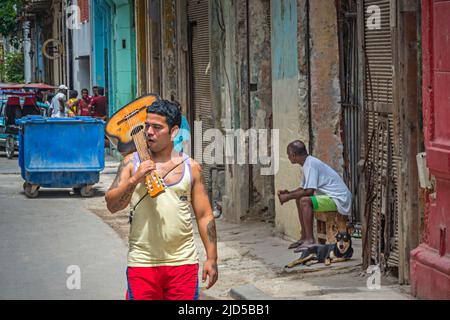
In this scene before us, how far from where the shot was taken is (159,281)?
6.50 metres

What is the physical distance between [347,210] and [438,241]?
233cm

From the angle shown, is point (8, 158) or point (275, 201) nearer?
point (275, 201)

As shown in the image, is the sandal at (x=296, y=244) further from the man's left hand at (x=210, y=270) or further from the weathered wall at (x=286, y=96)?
the man's left hand at (x=210, y=270)

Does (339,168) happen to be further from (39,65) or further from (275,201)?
(39,65)

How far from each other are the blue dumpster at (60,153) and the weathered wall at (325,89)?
666 cm

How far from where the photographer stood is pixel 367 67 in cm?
1101

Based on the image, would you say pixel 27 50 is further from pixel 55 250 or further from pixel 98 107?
pixel 55 250

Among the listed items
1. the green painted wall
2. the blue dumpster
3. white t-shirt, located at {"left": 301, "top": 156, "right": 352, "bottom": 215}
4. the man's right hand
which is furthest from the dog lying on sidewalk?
the green painted wall

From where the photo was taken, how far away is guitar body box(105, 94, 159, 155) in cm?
714

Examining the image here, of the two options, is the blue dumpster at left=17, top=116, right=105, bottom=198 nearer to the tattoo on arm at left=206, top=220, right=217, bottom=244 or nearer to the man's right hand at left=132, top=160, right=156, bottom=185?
the tattoo on arm at left=206, top=220, right=217, bottom=244

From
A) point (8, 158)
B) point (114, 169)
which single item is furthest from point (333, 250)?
point (8, 158)

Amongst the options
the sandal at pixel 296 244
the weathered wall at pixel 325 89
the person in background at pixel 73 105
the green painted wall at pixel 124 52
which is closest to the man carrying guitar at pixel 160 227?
the sandal at pixel 296 244

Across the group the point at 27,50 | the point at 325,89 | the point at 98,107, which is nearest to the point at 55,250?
the point at 325,89

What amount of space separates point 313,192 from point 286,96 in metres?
2.13
